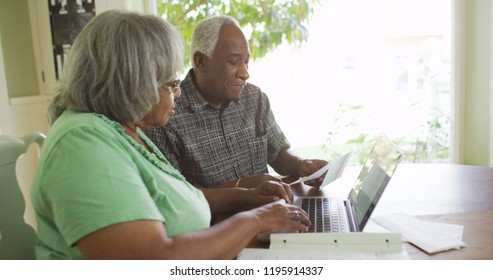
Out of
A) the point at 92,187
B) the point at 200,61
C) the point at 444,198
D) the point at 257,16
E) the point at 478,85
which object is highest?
the point at 257,16

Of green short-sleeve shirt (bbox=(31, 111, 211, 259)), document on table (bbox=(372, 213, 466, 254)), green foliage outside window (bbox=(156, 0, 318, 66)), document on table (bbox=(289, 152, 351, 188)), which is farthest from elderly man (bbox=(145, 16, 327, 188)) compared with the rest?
green foliage outside window (bbox=(156, 0, 318, 66))

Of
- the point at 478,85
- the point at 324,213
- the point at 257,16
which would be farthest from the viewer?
the point at 478,85

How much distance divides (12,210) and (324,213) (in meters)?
0.73

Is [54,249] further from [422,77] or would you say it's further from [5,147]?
[422,77]

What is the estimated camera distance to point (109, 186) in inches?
27.1

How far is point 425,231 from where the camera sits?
3.19 ft

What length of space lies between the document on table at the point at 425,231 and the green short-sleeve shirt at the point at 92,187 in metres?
0.46

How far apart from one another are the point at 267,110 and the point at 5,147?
105 centimetres

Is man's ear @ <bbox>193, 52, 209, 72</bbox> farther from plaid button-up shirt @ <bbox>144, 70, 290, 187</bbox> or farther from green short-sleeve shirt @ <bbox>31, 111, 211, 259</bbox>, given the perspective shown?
green short-sleeve shirt @ <bbox>31, 111, 211, 259</bbox>

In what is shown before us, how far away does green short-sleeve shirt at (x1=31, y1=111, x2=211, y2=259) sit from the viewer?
678 millimetres

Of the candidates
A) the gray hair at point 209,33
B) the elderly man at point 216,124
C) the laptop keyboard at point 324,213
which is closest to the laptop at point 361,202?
the laptop keyboard at point 324,213

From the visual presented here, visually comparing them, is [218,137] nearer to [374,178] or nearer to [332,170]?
[332,170]

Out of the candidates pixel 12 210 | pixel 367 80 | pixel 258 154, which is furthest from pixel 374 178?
pixel 367 80
